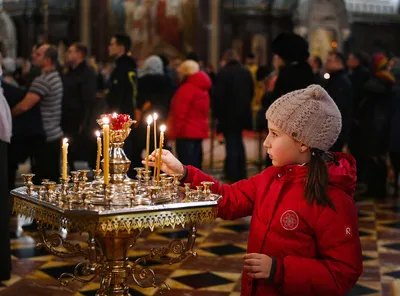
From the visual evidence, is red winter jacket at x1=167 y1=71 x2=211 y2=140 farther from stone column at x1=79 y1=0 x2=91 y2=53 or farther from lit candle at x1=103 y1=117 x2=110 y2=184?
stone column at x1=79 y1=0 x2=91 y2=53

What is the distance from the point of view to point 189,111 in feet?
27.5

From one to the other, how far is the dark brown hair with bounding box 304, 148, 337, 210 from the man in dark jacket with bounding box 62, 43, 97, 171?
5.83 m

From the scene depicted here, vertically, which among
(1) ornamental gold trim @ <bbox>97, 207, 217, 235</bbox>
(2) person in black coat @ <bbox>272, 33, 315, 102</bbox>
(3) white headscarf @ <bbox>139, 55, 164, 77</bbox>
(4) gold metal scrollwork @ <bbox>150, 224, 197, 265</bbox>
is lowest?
(4) gold metal scrollwork @ <bbox>150, 224, 197, 265</bbox>

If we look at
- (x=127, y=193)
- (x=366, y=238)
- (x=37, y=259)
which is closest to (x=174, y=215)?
(x=127, y=193)

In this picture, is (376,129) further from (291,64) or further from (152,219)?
(152,219)

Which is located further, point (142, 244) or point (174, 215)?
point (142, 244)

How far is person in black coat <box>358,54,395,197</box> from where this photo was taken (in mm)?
8812

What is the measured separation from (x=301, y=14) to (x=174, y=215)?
19053mm

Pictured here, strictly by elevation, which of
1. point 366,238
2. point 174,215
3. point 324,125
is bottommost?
point 366,238

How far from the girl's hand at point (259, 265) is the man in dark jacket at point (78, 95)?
5.90 metres

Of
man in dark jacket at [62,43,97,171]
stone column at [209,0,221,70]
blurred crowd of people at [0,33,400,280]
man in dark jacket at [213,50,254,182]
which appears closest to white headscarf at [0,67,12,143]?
blurred crowd of people at [0,33,400,280]

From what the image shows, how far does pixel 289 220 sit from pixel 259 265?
198 mm

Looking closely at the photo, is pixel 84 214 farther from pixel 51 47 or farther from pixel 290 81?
pixel 51 47

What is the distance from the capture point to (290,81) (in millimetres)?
6055
